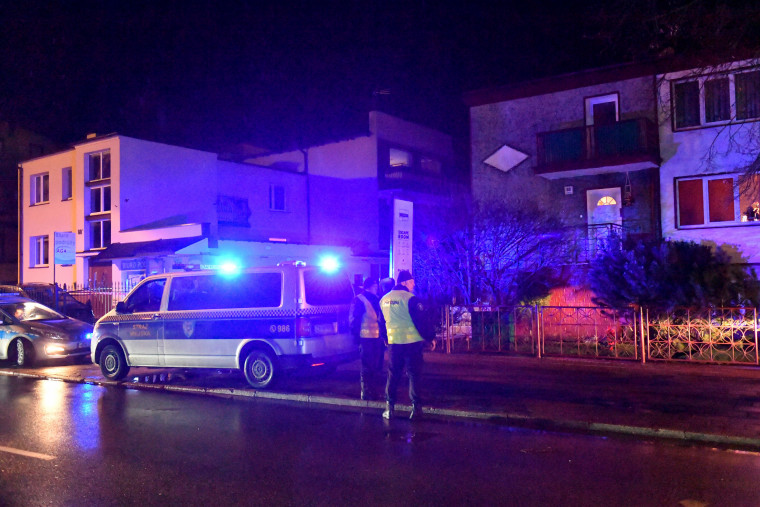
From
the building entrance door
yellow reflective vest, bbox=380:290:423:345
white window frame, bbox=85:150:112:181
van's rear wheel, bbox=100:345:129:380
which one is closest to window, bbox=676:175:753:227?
yellow reflective vest, bbox=380:290:423:345

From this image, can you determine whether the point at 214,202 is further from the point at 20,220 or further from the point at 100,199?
the point at 20,220

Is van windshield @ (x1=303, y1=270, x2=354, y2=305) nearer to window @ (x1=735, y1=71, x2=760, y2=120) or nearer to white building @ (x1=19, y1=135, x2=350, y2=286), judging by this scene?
window @ (x1=735, y1=71, x2=760, y2=120)

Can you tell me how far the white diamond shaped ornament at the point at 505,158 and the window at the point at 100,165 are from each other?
746 inches

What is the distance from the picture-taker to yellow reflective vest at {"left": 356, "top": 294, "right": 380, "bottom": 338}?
9.83 m

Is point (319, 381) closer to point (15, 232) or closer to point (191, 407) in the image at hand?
point (191, 407)

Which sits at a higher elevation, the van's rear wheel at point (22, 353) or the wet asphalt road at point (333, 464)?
the van's rear wheel at point (22, 353)

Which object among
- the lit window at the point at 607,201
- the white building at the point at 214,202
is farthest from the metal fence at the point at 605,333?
the white building at the point at 214,202

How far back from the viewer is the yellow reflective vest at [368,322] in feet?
32.2

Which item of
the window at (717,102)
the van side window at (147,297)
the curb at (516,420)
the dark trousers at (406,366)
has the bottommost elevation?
the curb at (516,420)

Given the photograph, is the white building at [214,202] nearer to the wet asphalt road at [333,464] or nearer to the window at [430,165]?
the window at [430,165]

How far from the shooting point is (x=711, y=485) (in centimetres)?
579

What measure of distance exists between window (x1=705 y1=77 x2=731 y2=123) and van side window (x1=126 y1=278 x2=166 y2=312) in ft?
50.8

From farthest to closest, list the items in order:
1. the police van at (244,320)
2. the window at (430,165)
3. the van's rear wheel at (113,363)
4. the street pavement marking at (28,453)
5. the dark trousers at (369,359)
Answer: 1. the window at (430,165)
2. the van's rear wheel at (113,363)
3. the police van at (244,320)
4. the dark trousers at (369,359)
5. the street pavement marking at (28,453)

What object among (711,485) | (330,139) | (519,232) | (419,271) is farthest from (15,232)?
(711,485)
